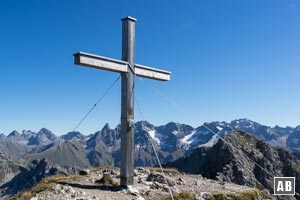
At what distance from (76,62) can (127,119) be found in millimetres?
3714

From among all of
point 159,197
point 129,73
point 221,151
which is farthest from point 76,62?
point 221,151

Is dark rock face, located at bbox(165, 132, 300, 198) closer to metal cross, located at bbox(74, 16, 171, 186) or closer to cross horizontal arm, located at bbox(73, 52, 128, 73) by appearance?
metal cross, located at bbox(74, 16, 171, 186)

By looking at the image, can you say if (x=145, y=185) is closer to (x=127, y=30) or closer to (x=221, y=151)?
(x=127, y=30)

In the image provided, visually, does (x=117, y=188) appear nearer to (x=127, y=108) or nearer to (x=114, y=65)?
(x=127, y=108)

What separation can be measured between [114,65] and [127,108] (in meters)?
2.17

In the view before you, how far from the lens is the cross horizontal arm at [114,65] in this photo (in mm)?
15087

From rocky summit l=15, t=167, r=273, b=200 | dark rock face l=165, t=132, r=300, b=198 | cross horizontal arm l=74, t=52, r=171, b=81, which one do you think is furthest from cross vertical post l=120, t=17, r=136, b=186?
dark rock face l=165, t=132, r=300, b=198

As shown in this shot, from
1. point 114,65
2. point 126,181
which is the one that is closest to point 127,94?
point 114,65

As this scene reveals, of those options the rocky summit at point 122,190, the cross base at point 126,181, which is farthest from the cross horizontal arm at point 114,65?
the rocky summit at point 122,190

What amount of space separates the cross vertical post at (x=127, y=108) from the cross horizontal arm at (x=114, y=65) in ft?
1.66

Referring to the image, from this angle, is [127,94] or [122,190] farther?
[127,94]

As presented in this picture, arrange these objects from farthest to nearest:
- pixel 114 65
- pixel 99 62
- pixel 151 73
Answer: pixel 151 73, pixel 114 65, pixel 99 62

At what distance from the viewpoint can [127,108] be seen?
17.0m

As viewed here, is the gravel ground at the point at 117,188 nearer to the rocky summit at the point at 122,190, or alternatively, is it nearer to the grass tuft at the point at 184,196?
the rocky summit at the point at 122,190
